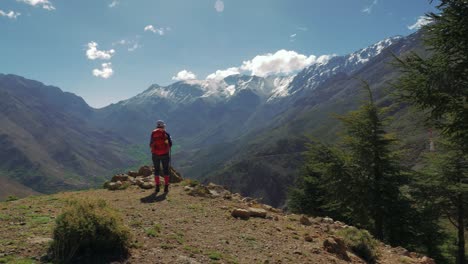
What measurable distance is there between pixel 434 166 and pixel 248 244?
23.7 metres

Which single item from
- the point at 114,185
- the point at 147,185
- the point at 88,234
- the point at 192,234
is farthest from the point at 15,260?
the point at 114,185

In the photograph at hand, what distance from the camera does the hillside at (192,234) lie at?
882cm

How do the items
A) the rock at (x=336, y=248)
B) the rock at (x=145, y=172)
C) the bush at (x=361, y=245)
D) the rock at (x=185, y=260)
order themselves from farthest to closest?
1. the rock at (x=145, y=172)
2. the bush at (x=361, y=245)
3. the rock at (x=336, y=248)
4. the rock at (x=185, y=260)

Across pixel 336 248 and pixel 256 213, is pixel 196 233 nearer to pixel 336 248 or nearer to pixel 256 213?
pixel 256 213

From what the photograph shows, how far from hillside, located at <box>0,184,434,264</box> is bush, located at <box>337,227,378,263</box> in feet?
1.60

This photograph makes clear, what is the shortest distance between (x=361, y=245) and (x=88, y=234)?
9.78 metres

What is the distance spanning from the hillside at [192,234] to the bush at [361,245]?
489mm

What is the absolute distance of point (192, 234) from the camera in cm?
1078

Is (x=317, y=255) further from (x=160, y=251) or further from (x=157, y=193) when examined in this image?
(x=157, y=193)

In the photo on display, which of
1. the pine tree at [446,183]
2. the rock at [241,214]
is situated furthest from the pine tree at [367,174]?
the rock at [241,214]

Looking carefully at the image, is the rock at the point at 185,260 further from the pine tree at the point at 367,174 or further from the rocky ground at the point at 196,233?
the pine tree at the point at 367,174

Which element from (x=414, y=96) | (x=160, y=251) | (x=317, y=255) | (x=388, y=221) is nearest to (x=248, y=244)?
(x=317, y=255)

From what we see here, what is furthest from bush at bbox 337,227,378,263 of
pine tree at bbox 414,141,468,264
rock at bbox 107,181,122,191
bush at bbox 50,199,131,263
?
pine tree at bbox 414,141,468,264

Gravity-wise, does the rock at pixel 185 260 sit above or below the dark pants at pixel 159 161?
below
